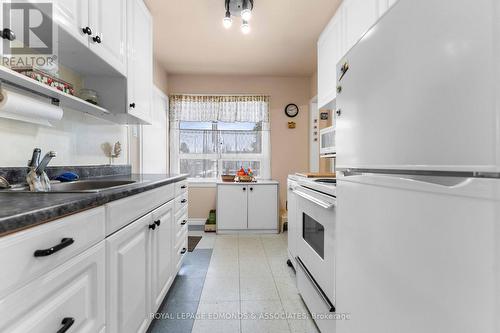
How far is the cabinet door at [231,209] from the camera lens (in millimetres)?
3424

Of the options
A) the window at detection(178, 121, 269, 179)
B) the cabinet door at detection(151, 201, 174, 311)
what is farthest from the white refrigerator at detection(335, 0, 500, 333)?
the window at detection(178, 121, 269, 179)

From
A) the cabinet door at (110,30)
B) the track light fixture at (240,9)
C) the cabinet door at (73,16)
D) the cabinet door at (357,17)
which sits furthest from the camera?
the track light fixture at (240,9)

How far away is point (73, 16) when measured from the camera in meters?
1.17

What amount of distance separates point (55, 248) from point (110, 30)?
1.47 meters

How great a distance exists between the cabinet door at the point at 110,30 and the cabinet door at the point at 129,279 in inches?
41.6

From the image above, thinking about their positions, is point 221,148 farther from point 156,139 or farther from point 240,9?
point 240,9

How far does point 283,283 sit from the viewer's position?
6.60ft

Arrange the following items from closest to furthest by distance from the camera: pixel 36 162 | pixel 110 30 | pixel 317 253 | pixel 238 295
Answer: pixel 36 162, pixel 317 253, pixel 110 30, pixel 238 295

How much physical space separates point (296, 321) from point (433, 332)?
3.78 feet

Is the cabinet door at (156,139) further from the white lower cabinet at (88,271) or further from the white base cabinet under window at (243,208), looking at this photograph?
the white lower cabinet at (88,271)

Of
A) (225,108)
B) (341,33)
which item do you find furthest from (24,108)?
(225,108)

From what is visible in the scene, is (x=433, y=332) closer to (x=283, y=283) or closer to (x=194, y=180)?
(x=283, y=283)

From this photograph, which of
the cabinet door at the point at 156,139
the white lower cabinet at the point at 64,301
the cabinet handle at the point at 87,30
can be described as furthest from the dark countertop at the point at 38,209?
the cabinet door at the point at 156,139

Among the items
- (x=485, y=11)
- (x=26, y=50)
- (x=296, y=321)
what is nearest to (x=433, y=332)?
(x=485, y=11)
